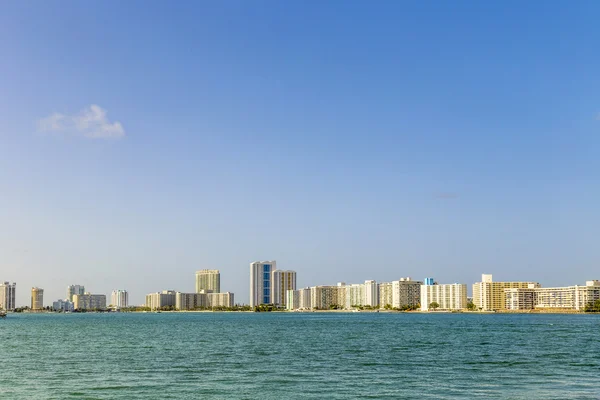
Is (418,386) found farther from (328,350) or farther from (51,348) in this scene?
(51,348)

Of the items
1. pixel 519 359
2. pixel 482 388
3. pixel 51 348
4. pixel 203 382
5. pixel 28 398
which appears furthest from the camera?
pixel 51 348

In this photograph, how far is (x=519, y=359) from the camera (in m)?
47.0

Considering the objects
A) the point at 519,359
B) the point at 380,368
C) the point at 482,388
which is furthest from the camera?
the point at 519,359

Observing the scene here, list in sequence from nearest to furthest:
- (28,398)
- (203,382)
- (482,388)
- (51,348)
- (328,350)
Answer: (28,398), (482,388), (203,382), (328,350), (51,348)

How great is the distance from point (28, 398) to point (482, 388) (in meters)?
20.2

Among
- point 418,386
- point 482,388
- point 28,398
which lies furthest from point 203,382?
point 482,388

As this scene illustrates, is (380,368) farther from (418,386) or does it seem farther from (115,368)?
(115,368)

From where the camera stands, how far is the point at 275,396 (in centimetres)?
2936

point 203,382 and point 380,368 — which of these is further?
point 380,368

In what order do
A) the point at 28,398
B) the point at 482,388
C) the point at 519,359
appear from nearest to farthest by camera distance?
1. the point at 28,398
2. the point at 482,388
3. the point at 519,359

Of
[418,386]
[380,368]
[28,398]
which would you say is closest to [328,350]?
[380,368]

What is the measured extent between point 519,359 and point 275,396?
78.9 feet

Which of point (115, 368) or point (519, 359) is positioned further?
point (519, 359)

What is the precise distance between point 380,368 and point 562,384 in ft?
35.7
